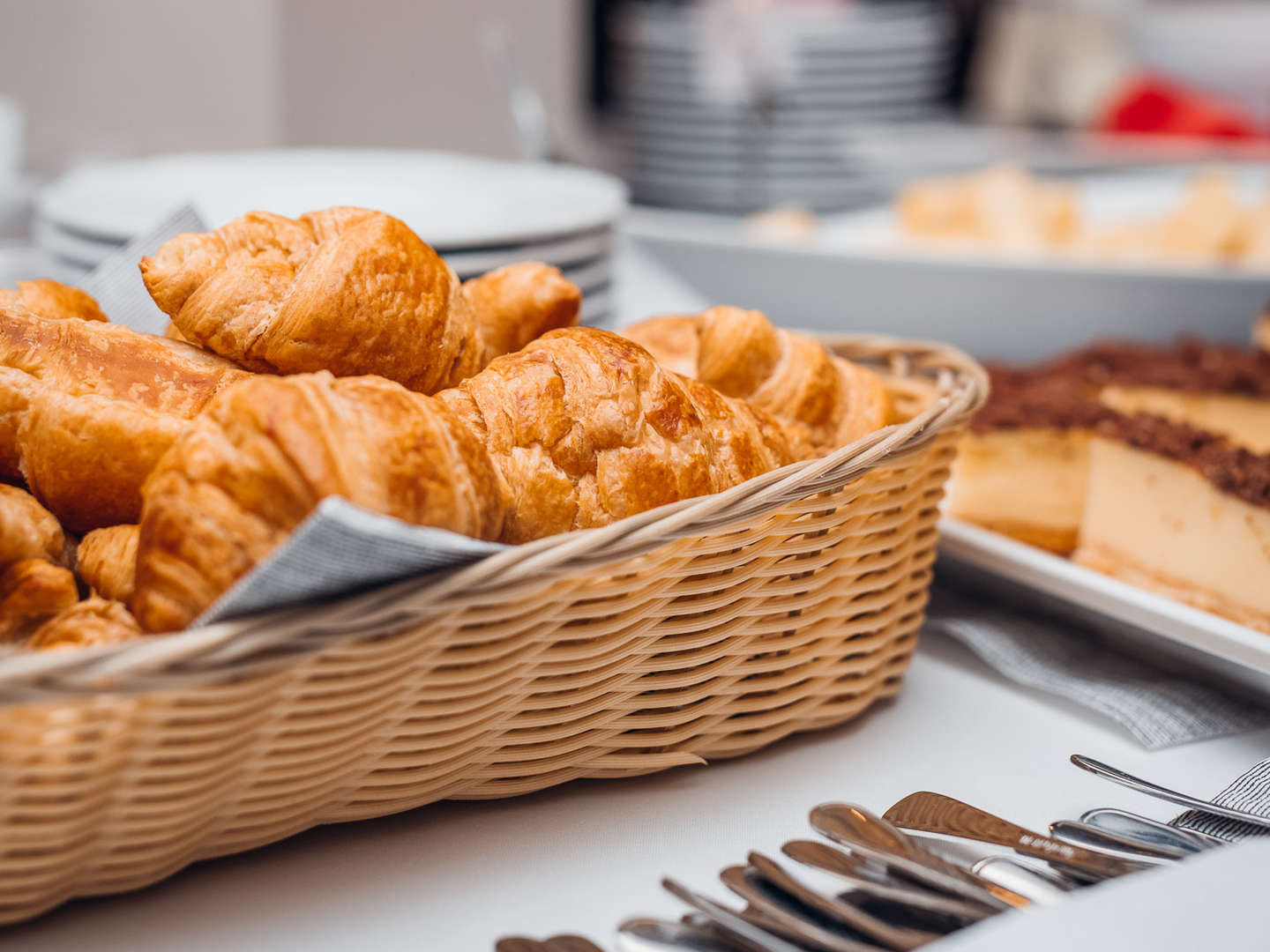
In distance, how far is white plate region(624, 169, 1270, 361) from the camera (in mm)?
1461

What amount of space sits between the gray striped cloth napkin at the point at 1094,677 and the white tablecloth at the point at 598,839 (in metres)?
0.02

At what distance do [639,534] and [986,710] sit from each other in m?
0.36

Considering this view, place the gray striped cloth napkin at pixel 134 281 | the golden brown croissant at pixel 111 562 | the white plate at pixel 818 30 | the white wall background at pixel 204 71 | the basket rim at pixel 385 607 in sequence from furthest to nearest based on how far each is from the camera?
the white wall background at pixel 204 71, the white plate at pixel 818 30, the gray striped cloth napkin at pixel 134 281, the golden brown croissant at pixel 111 562, the basket rim at pixel 385 607

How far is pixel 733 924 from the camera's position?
0.52m

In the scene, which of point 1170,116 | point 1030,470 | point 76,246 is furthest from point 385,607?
point 1170,116

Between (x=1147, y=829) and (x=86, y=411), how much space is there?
600 millimetres

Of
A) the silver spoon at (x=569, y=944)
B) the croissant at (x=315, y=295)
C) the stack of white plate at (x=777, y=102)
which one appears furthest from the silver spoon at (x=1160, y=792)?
the stack of white plate at (x=777, y=102)

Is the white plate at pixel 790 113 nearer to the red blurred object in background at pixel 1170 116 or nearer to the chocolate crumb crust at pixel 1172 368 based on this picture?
the red blurred object in background at pixel 1170 116

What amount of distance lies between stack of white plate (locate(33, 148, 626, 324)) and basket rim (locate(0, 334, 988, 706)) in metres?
0.37

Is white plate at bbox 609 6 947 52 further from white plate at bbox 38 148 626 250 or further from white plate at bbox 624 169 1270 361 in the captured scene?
white plate at bbox 38 148 626 250

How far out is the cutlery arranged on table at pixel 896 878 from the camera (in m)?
0.52

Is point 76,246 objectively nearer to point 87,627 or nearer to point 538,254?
point 538,254

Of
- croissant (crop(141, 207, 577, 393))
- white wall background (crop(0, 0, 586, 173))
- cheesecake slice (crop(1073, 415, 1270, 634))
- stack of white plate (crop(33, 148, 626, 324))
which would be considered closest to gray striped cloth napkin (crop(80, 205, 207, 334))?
stack of white plate (crop(33, 148, 626, 324))

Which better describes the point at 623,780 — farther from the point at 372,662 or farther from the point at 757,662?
the point at 372,662
